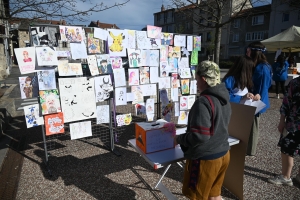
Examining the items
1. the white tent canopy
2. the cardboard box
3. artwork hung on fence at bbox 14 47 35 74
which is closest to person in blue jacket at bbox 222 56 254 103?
the cardboard box

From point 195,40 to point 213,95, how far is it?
10.1 ft

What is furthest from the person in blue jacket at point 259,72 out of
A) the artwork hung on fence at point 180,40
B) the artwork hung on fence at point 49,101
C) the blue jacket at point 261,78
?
the artwork hung on fence at point 49,101

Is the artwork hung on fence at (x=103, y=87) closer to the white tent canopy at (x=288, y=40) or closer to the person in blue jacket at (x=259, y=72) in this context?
the person in blue jacket at (x=259, y=72)

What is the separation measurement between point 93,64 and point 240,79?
7.07 ft

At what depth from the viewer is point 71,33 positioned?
2.95 meters

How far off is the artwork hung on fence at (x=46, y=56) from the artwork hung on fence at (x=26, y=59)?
0.07m

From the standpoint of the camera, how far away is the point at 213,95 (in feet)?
5.10

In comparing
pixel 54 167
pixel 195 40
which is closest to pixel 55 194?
pixel 54 167

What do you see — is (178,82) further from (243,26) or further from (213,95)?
(243,26)

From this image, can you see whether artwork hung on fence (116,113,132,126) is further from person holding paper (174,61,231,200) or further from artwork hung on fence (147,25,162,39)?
person holding paper (174,61,231,200)

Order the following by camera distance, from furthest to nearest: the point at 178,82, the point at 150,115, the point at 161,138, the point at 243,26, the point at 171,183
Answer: the point at 243,26
the point at 178,82
the point at 150,115
the point at 171,183
the point at 161,138

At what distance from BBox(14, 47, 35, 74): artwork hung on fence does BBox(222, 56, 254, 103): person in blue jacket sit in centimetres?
264

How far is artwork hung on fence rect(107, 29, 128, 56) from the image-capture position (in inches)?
128

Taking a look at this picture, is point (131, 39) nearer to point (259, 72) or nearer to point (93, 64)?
point (93, 64)
